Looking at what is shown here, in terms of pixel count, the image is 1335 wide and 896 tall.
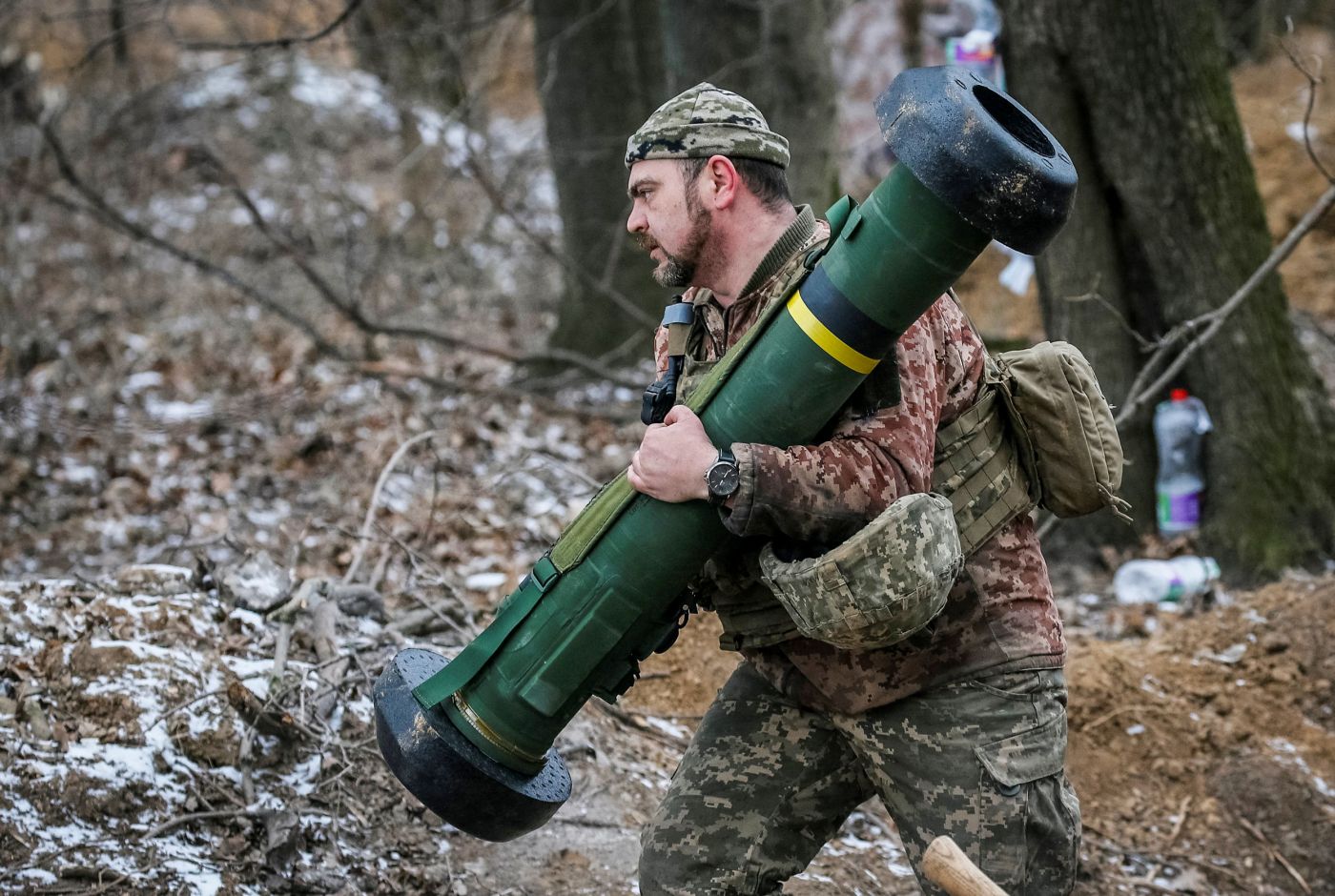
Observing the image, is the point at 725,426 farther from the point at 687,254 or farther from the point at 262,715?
the point at 262,715

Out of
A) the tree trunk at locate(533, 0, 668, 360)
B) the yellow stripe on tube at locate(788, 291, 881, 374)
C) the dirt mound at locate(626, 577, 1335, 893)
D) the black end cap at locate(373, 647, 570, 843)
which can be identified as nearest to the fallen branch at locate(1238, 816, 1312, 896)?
the dirt mound at locate(626, 577, 1335, 893)

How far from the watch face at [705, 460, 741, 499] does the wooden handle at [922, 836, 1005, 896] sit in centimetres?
75

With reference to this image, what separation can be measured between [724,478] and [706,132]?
29.2 inches

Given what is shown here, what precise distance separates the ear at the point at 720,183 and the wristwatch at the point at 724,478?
1.91 feet

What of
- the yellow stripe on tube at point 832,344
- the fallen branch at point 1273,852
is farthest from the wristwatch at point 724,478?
the fallen branch at point 1273,852

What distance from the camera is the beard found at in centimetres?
262

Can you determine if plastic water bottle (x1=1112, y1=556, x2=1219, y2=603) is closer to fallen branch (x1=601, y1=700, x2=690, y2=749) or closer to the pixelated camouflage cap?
fallen branch (x1=601, y1=700, x2=690, y2=749)

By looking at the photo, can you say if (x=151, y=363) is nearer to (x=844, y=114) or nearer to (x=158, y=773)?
(x=158, y=773)

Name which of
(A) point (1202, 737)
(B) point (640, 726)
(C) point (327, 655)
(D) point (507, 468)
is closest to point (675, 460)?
(C) point (327, 655)

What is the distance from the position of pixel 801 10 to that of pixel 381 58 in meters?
8.81

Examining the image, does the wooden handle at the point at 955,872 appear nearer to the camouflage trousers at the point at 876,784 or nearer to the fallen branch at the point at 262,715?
the camouflage trousers at the point at 876,784

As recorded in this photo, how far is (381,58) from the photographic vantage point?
14.2 metres

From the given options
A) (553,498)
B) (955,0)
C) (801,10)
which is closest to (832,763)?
(553,498)

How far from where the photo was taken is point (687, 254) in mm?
2639
